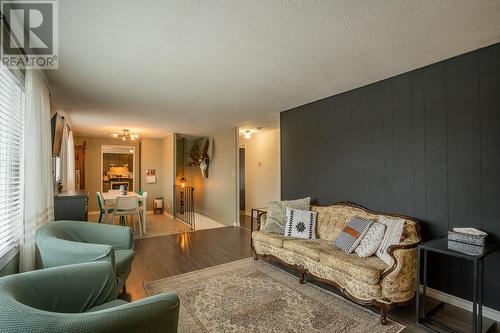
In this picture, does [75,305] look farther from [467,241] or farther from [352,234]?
[467,241]

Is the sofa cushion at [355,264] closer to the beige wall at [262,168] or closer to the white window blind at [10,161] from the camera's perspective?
the white window blind at [10,161]

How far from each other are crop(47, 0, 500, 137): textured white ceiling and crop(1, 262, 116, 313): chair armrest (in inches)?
69.1

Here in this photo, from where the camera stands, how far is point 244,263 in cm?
360

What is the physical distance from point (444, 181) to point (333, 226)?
1342 millimetres

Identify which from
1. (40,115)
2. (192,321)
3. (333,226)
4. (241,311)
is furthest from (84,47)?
(333,226)

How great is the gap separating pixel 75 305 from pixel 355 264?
89.9 inches

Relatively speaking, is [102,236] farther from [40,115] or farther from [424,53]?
[424,53]

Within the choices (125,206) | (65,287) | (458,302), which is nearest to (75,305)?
(65,287)

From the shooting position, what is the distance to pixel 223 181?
685 centimetres

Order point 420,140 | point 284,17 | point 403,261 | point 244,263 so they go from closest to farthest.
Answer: point 284,17
point 403,261
point 420,140
point 244,263

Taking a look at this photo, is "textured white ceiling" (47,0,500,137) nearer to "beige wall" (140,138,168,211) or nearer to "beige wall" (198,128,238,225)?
"beige wall" (198,128,238,225)

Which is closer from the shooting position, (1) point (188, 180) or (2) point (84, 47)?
(2) point (84, 47)

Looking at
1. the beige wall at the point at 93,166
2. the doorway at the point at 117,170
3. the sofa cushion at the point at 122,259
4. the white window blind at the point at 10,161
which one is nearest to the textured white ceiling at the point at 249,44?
the white window blind at the point at 10,161

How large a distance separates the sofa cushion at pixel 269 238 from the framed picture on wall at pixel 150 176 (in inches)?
228
